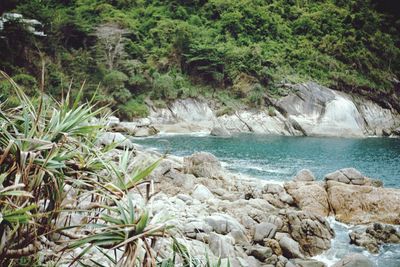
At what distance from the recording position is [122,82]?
4275 cm

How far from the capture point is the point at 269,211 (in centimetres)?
1386

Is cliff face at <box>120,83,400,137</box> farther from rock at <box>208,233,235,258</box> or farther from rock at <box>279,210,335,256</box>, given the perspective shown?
rock at <box>208,233,235,258</box>

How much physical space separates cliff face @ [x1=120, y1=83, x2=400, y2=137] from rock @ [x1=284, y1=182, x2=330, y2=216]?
85.1 feet

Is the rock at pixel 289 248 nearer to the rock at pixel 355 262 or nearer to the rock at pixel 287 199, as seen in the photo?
the rock at pixel 355 262

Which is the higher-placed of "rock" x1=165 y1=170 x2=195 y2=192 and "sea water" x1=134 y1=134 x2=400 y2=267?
"rock" x1=165 y1=170 x2=195 y2=192

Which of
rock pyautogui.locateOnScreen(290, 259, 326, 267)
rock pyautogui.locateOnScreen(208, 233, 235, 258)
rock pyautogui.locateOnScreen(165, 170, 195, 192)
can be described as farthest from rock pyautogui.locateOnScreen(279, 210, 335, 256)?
rock pyautogui.locateOnScreen(165, 170, 195, 192)

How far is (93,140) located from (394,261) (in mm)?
10801

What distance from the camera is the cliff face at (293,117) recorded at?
43.4 metres

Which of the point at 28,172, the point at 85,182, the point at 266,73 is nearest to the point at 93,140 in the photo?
the point at 85,182

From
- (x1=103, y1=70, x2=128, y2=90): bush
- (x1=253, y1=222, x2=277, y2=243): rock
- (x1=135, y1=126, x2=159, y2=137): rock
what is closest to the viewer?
(x1=253, y1=222, x2=277, y2=243): rock

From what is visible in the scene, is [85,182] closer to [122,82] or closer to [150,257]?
[150,257]

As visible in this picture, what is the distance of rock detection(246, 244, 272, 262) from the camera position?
9.92 meters

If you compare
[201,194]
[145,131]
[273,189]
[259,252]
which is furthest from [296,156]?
[259,252]

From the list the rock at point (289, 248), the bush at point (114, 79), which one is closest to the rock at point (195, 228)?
the rock at point (289, 248)
